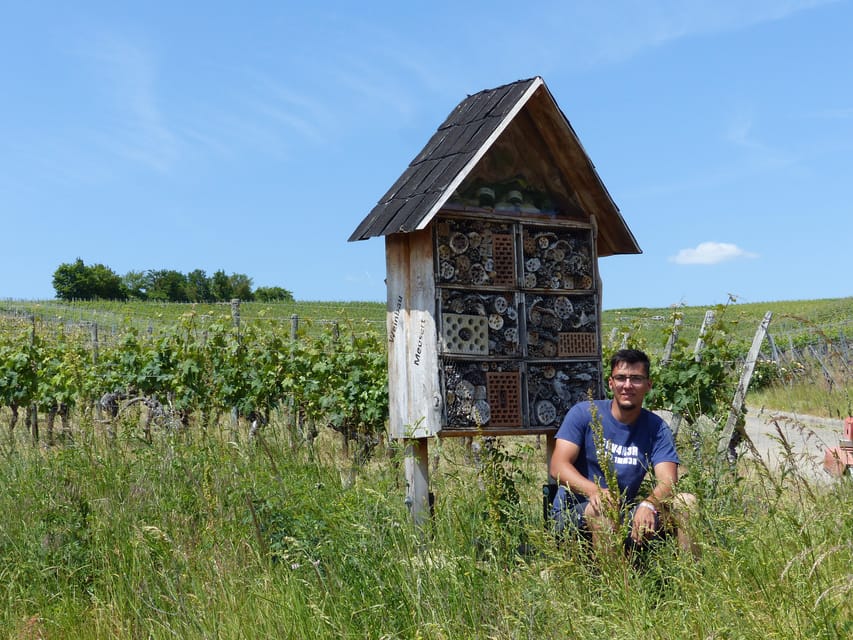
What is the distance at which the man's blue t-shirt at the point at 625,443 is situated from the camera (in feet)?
15.8

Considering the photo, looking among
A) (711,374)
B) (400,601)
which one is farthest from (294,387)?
(400,601)

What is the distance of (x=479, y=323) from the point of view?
5578mm

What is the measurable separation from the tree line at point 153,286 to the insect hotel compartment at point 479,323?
84906 millimetres

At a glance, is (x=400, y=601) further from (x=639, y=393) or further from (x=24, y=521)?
(x=24, y=521)

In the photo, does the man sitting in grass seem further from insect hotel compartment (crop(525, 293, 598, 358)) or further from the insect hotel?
insect hotel compartment (crop(525, 293, 598, 358))

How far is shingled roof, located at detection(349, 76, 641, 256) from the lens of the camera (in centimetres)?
550

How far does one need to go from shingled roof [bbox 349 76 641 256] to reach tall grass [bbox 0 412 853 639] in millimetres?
1598

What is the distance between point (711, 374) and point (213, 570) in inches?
249

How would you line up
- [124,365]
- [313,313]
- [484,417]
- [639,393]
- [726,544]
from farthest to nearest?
[313,313] → [124,365] → [484,417] → [639,393] → [726,544]

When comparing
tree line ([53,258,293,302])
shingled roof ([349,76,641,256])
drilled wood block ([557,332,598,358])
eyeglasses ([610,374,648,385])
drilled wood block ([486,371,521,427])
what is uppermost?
tree line ([53,258,293,302])

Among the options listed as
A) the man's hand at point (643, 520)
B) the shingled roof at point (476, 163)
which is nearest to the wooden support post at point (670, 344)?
the shingled roof at point (476, 163)

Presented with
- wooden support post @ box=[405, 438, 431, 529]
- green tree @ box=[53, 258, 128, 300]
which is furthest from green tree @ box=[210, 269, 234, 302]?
wooden support post @ box=[405, 438, 431, 529]

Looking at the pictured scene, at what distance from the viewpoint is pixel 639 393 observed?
4840 millimetres

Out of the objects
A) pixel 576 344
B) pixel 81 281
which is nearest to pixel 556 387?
pixel 576 344
